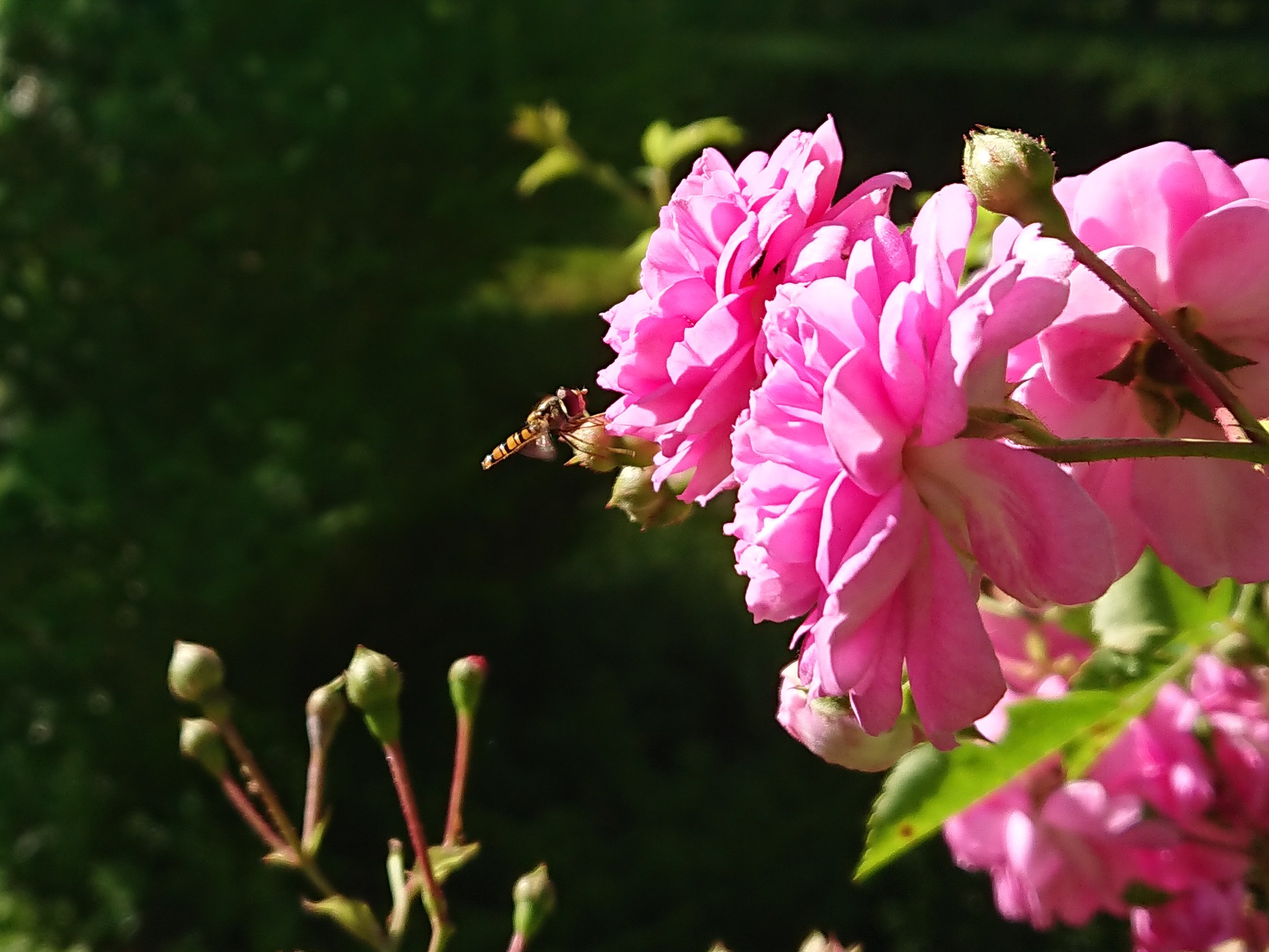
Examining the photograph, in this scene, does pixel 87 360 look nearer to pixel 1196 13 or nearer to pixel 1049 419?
pixel 1049 419

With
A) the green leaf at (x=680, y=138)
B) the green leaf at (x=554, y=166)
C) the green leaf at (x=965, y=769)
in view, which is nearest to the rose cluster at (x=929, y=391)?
the green leaf at (x=965, y=769)

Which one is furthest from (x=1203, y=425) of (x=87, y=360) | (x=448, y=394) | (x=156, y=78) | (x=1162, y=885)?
(x=448, y=394)

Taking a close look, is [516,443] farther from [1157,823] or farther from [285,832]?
[1157,823]

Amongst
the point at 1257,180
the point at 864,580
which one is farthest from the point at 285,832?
the point at 1257,180

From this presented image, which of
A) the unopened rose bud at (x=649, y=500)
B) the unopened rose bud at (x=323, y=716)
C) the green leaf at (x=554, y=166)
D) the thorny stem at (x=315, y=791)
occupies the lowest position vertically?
the thorny stem at (x=315, y=791)

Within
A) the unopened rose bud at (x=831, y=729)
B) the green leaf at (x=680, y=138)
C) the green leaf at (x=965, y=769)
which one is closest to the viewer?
the unopened rose bud at (x=831, y=729)

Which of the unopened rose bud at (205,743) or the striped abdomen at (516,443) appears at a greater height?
the striped abdomen at (516,443)

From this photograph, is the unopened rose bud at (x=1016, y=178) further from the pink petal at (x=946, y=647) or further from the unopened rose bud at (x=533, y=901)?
the unopened rose bud at (x=533, y=901)

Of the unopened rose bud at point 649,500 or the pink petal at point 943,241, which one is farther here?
the unopened rose bud at point 649,500
